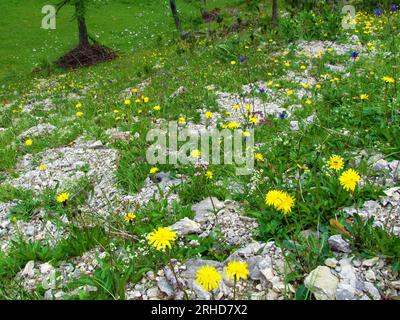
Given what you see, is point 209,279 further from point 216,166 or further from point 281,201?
point 216,166

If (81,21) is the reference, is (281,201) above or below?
above

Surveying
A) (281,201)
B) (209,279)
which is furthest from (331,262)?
(209,279)

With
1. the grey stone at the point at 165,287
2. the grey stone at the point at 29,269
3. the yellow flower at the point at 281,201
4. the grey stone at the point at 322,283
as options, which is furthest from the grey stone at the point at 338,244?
the grey stone at the point at 29,269

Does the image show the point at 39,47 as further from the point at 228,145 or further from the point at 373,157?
the point at 373,157

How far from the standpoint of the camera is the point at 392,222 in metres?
4.24

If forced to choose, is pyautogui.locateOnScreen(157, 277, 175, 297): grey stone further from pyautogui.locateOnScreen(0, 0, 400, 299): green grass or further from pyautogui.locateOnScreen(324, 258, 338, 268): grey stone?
pyautogui.locateOnScreen(324, 258, 338, 268): grey stone

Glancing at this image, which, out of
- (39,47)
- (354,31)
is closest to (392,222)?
(354,31)

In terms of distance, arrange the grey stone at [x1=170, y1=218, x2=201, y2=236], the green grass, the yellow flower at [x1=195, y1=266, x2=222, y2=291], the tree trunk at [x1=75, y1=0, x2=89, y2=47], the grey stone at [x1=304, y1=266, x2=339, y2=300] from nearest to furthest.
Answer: the yellow flower at [x1=195, y1=266, x2=222, y2=291], the grey stone at [x1=304, y1=266, x2=339, y2=300], the green grass, the grey stone at [x1=170, y1=218, x2=201, y2=236], the tree trunk at [x1=75, y1=0, x2=89, y2=47]

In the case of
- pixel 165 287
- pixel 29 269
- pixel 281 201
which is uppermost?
pixel 281 201

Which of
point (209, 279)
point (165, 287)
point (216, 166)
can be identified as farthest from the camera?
point (216, 166)

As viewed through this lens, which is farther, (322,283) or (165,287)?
(165,287)

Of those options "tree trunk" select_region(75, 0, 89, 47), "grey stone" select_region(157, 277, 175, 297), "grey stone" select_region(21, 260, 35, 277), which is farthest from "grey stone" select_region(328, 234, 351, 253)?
"tree trunk" select_region(75, 0, 89, 47)

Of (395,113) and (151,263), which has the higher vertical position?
(395,113)

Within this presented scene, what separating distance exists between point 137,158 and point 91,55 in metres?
19.4
